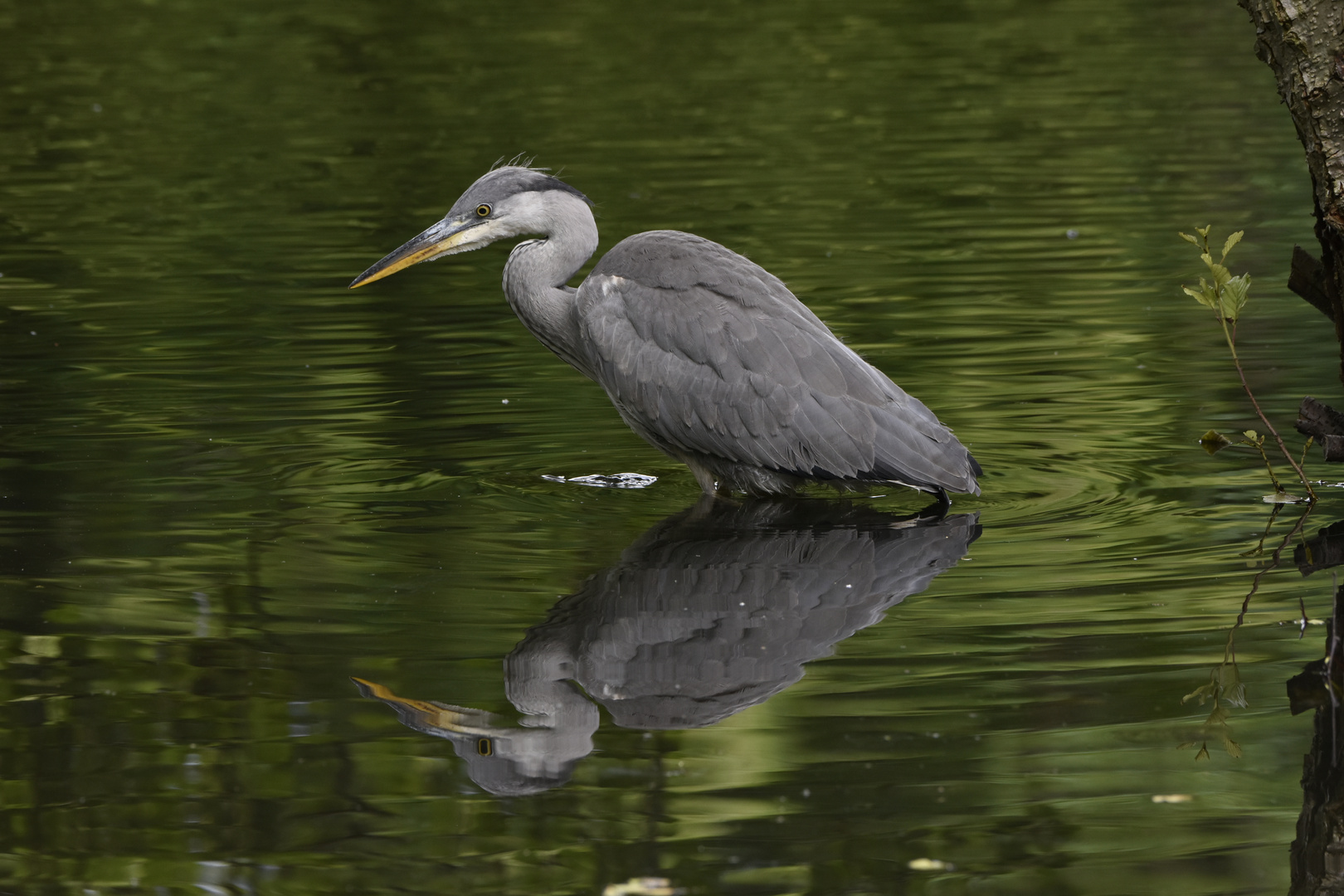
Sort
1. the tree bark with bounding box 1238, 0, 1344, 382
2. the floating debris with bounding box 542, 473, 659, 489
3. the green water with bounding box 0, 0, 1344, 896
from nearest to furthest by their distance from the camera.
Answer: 1. the green water with bounding box 0, 0, 1344, 896
2. the tree bark with bounding box 1238, 0, 1344, 382
3. the floating debris with bounding box 542, 473, 659, 489

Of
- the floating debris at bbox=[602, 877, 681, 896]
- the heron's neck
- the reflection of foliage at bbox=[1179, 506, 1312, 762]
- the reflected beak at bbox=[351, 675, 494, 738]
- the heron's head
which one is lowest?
the floating debris at bbox=[602, 877, 681, 896]

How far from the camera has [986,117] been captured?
67.6 feet

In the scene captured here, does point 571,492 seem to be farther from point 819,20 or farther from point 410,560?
point 819,20

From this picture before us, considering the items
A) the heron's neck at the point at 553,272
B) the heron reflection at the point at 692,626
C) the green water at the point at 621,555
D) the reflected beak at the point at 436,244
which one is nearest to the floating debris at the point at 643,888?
the green water at the point at 621,555

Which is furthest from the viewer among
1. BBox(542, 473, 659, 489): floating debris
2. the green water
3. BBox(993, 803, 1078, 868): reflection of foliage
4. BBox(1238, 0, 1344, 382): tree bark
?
BBox(542, 473, 659, 489): floating debris

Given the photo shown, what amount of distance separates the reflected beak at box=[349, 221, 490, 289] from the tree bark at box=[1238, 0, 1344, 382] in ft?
12.3

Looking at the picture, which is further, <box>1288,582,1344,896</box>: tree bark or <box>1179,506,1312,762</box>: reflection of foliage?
<box>1179,506,1312,762</box>: reflection of foliage

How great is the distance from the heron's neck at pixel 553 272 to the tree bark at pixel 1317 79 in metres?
3.39

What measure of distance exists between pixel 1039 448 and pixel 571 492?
2.19 m

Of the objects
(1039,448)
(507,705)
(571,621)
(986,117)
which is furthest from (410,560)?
(986,117)

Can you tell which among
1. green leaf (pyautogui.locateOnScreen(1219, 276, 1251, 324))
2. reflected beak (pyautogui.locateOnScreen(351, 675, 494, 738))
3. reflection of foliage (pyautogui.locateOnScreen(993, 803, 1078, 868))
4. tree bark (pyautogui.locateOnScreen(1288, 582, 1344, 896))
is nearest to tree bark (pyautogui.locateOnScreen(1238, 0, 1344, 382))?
green leaf (pyautogui.locateOnScreen(1219, 276, 1251, 324))

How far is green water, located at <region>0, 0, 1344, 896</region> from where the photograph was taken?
462 centimetres

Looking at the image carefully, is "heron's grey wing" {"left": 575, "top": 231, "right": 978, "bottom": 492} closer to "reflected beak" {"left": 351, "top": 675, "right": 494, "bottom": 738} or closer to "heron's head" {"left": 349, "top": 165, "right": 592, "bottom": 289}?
"heron's head" {"left": 349, "top": 165, "right": 592, "bottom": 289}

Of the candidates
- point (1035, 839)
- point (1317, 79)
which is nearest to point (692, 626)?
point (1035, 839)
